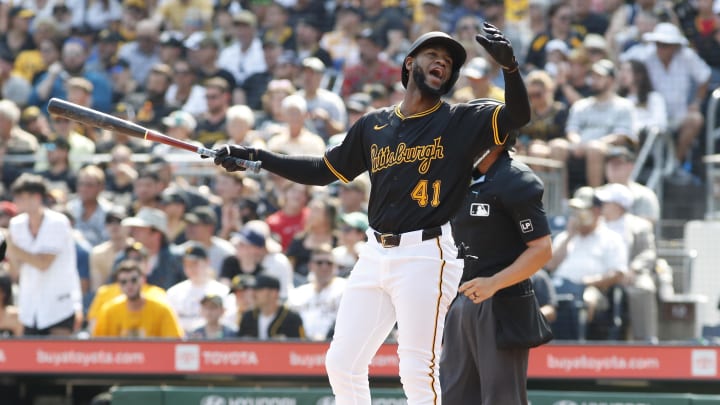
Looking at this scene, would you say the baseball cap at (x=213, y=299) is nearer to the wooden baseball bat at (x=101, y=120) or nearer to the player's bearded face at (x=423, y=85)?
the wooden baseball bat at (x=101, y=120)

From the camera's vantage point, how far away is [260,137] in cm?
1084

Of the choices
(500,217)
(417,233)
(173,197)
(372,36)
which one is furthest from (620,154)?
(417,233)

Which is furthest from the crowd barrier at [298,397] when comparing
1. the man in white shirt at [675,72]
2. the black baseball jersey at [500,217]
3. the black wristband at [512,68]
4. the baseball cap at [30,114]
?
the baseball cap at [30,114]

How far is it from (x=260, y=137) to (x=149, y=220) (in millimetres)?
1659

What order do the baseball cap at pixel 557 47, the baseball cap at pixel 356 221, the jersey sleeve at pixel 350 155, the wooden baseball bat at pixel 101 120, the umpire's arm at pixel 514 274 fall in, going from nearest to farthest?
1. the umpire's arm at pixel 514 274
2. the jersey sleeve at pixel 350 155
3. the wooden baseball bat at pixel 101 120
4. the baseball cap at pixel 356 221
5. the baseball cap at pixel 557 47

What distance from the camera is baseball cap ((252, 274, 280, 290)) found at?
8173mm

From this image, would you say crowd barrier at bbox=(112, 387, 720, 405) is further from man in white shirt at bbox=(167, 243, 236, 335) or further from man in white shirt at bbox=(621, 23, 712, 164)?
man in white shirt at bbox=(621, 23, 712, 164)

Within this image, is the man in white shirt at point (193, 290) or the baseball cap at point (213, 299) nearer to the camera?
the baseball cap at point (213, 299)

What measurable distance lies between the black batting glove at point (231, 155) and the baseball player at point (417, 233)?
57 centimetres

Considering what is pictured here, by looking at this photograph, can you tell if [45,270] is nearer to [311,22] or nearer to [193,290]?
[193,290]

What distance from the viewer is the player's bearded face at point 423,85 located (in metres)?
4.67

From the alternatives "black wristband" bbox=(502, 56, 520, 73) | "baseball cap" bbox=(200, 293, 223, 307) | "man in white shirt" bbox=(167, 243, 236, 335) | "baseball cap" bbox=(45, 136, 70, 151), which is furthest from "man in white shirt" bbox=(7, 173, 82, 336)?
"black wristband" bbox=(502, 56, 520, 73)

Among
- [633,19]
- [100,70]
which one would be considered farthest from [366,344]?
[100,70]

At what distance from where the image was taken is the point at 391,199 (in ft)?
15.4
